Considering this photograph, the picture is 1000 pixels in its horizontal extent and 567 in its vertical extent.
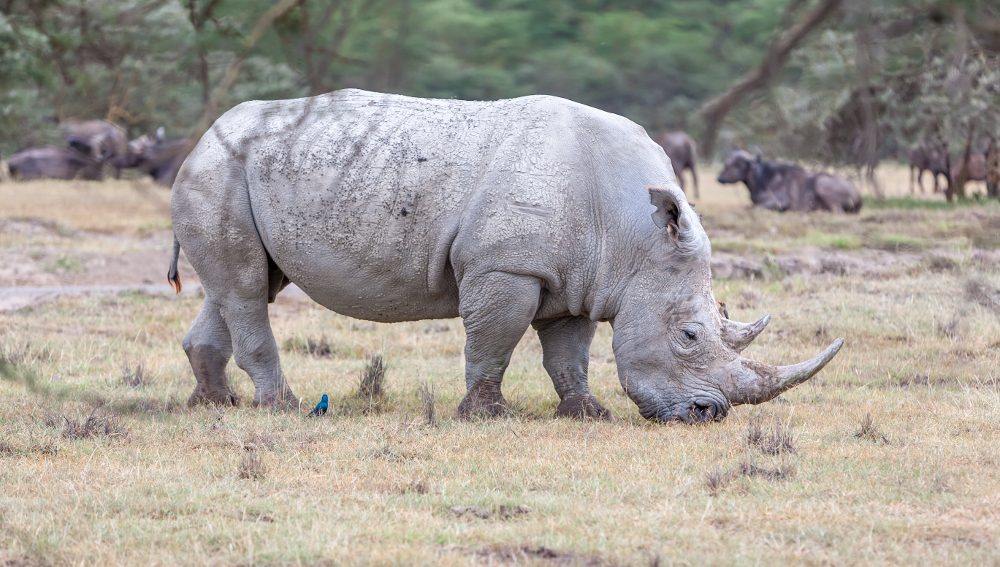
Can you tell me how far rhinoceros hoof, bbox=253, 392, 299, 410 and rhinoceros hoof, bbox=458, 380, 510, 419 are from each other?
3.91ft

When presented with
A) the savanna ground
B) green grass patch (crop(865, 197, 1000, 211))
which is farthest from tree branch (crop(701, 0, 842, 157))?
green grass patch (crop(865, 197, 1000, 211))

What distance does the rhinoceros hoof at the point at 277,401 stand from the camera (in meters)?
7.30

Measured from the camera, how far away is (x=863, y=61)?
6.63ft

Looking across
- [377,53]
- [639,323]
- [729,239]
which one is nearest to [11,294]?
[639,323]

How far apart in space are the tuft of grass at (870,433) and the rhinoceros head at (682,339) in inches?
18.5

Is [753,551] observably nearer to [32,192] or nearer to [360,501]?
[360,501]

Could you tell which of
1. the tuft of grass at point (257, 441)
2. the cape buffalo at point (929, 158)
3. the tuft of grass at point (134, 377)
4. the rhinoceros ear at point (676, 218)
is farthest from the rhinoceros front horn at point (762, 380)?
the cape buffalo at point (929, 158)

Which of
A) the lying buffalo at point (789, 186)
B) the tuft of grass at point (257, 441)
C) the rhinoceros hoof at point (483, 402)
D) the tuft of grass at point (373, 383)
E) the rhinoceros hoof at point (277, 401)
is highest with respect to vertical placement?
the tuft of grass at point (257, 441)

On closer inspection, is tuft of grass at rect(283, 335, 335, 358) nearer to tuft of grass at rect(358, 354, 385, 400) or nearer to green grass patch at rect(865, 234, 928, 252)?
tuft of grass at rect(358, 354, 385, 400)

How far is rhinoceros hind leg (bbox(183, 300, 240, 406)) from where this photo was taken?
762 cm

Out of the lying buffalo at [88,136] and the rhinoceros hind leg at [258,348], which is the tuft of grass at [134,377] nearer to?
the rhinoceros hind leg at [258,348]

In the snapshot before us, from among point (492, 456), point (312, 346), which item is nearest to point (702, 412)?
point (492, 456)

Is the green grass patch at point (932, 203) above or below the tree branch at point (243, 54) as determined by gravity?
below

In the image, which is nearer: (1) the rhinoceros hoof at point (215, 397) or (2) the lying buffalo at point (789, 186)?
(1) the rhinoceros hoof at point (215, 397)
